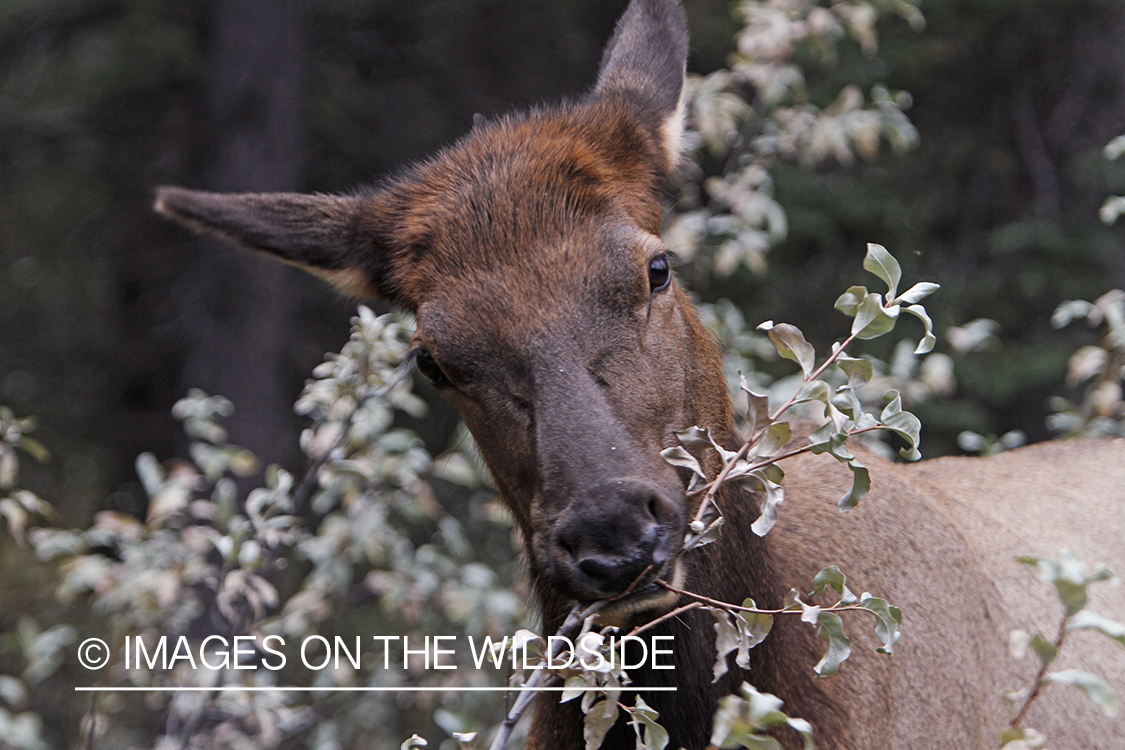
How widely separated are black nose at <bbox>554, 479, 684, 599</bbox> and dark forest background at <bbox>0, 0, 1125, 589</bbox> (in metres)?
7.87

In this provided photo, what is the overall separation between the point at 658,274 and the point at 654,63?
1.24 m

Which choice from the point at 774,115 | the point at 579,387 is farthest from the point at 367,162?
the point at 579,387

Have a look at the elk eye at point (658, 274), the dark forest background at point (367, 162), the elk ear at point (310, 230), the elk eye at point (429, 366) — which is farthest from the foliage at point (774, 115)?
the dark forest background at point (367, 162)

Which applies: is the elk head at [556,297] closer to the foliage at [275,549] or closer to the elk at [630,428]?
the elk at [630,428]

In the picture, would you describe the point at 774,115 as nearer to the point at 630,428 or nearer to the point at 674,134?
the point at 674,134

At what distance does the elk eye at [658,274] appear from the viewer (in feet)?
11.0

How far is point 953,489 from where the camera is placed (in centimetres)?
474

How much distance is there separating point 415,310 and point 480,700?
3.62 m

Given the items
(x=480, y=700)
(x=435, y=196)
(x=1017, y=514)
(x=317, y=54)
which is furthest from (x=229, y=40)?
(x=1017, y=514)

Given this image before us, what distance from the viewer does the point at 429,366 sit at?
3.46 m

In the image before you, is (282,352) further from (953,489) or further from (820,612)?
(820,612)

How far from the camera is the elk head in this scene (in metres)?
2.76

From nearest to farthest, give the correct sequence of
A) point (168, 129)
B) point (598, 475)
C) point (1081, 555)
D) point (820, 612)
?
point (820, 612)
point (598, 475)
point (1081, 555)
point (168, 129)

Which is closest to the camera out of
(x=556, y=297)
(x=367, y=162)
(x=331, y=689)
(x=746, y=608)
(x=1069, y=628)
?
(x=1069, y=628)
